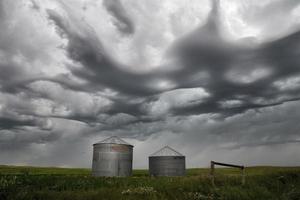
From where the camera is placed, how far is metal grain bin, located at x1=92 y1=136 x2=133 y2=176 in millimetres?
37719

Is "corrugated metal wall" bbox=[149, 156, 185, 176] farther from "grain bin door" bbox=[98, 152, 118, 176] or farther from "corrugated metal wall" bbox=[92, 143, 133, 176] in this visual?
"grain bin door" bbox=[98, 152, 118, 176]

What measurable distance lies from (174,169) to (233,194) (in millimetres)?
29860

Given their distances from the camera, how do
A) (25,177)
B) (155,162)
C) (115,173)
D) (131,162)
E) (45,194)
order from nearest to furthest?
(45,194) → (25,177) → (115,173) → (131,162) → (155,162)

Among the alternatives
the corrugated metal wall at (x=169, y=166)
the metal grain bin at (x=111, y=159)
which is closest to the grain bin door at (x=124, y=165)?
the metal grain bin at (x=111, y=159)

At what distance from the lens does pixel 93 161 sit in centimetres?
3906

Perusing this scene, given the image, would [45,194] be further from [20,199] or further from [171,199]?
[171,199]

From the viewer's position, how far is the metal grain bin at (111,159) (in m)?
37.7

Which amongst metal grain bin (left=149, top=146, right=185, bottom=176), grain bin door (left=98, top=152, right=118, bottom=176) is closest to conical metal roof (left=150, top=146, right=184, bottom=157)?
metal grain bin (left=149, top=146, right=185, bottom=176)

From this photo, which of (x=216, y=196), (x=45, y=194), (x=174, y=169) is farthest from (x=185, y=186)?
(x=174, y=169)

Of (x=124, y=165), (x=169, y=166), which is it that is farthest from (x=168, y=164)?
(x=124, y=165)

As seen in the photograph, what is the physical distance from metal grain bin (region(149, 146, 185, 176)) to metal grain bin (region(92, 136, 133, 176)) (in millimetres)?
5342

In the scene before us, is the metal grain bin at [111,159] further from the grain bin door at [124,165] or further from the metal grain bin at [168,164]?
the metal grain bin at [168,164]

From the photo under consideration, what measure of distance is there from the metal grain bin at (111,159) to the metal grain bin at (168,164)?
17.5 ft

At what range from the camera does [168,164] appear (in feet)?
139
